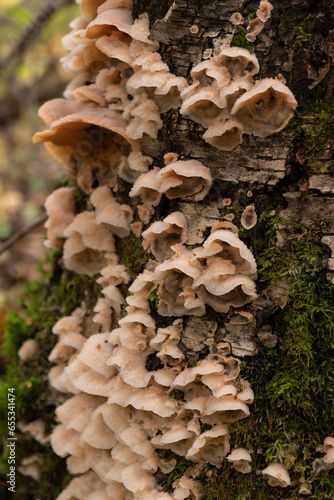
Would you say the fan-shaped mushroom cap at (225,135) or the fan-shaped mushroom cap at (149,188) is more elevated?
the fan-shaped mushroom cap at (225,135)

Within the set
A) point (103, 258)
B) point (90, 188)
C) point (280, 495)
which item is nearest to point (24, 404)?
point (103, 258)

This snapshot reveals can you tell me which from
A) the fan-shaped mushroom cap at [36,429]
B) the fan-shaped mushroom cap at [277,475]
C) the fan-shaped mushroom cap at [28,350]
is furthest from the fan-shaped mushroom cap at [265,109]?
the fan-shaped mushroom cap at [36,429]

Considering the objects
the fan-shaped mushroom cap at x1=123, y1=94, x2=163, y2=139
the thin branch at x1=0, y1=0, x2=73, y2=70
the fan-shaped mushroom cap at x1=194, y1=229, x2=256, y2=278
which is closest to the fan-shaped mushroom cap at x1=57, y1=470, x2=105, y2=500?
the fan-shaped mushroom cap at x1=194, y1=229, x2=256, y2=278

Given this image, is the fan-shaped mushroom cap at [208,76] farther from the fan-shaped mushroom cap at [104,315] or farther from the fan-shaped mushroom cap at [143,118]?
the fan-shaped mushroom cap at [104,315]

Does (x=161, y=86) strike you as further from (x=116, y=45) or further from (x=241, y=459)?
(x=241, y=459)

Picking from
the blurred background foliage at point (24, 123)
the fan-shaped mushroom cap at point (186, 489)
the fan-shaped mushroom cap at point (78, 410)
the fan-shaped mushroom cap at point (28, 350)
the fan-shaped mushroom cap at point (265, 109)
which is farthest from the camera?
the blurred background foliage at point (24, 123)

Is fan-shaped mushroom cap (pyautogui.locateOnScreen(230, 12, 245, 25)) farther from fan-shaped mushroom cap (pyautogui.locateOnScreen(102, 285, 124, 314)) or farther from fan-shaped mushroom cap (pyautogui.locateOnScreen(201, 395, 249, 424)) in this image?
fan-shaped mushroom cap (pyautogui.locateOnScreen(201, 395, 249, 424))
